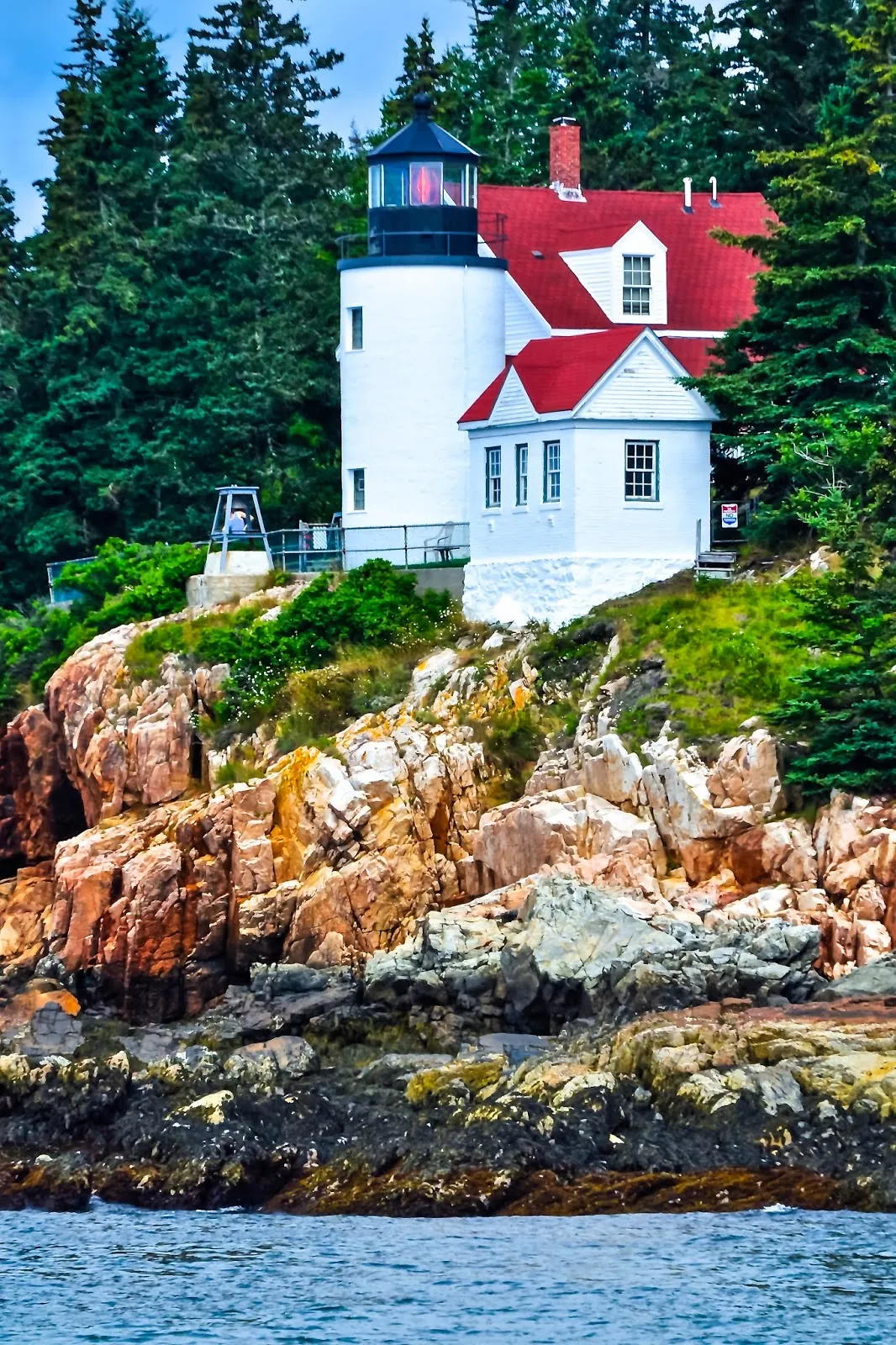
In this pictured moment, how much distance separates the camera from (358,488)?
48969 mm

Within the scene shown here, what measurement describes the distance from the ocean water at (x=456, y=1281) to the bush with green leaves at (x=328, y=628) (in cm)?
1654

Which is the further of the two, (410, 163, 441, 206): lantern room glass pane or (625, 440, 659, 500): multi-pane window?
(410, 163, 441, 206): lantern room glass pane

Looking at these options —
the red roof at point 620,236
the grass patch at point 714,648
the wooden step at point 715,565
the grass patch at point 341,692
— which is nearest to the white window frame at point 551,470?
the grass patch at point 714,648

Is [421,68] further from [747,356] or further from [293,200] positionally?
[747,356]

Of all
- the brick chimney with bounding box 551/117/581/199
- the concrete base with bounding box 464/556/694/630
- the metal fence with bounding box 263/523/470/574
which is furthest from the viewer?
the brick chimney with bounding box 551/117/581/199

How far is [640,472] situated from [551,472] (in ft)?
4.59

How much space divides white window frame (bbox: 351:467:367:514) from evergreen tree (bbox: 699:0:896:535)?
23.4 feet

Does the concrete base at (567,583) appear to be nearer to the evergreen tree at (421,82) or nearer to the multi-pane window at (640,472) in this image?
the multi-pane window at (640,472)

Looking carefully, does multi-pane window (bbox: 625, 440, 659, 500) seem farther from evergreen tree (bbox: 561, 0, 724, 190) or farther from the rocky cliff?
evergreen tree (bbox: 561, 0, 724, 190)

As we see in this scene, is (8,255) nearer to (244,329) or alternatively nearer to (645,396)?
(244,329)

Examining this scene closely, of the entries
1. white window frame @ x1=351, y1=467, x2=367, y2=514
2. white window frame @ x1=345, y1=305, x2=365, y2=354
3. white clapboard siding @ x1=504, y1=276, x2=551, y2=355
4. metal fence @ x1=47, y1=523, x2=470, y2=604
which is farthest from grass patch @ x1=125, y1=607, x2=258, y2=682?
white clapboard siding @ x1=504, y1=276, x2=551, y2=355

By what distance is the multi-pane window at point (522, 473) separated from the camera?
1754 inches

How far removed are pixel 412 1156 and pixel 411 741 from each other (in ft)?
42.0

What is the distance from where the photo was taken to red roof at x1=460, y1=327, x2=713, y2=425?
1722 inches
